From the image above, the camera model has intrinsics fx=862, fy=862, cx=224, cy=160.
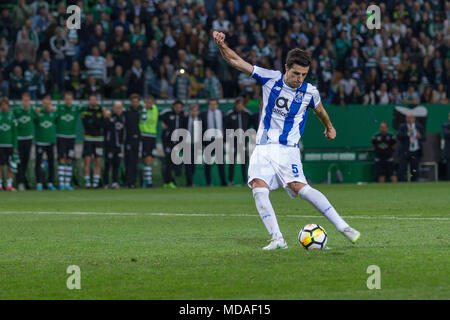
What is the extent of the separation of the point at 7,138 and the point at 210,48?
6.80 meters

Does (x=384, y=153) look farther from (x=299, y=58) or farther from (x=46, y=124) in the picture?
(x=299, y=58)

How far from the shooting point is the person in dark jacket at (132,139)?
2189cm

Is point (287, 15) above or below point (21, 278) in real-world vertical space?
above

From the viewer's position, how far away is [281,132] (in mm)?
8977

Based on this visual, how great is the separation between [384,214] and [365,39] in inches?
593

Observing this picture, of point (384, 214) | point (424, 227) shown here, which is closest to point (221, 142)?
point (384, 214)

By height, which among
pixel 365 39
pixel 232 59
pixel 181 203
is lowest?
pixel 181 203

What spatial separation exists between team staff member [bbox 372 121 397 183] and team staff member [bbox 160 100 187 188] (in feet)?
17.9

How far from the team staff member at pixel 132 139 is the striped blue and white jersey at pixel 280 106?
42.6 ft

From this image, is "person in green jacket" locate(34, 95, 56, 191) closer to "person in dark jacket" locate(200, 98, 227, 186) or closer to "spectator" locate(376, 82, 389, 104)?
"person in dark jacket" locate(200, 98, 227, 186)

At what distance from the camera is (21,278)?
681 cm

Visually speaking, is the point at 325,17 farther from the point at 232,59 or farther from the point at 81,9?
the point at 232,59
